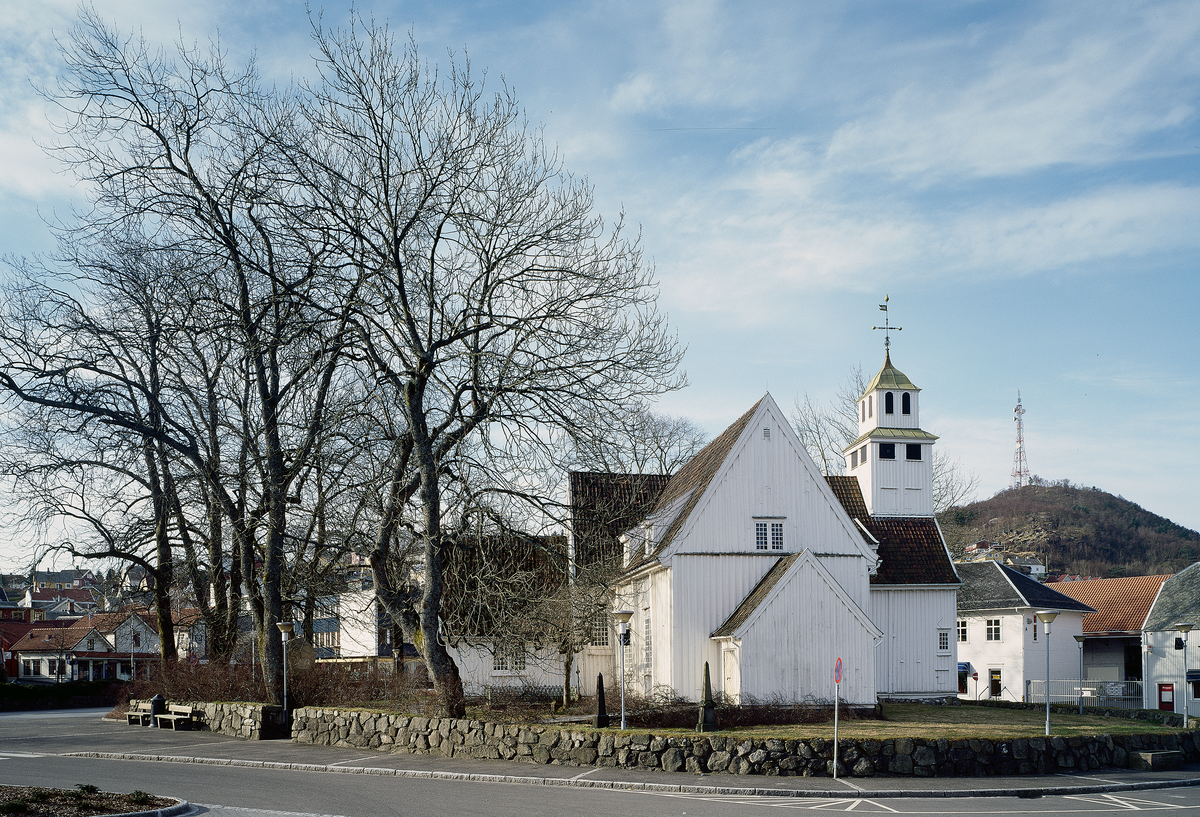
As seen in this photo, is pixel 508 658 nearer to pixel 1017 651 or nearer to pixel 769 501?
pixel 769 501

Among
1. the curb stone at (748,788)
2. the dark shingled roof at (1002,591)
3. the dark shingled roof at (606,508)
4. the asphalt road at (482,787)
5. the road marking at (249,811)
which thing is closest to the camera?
the road marking at (249,811)

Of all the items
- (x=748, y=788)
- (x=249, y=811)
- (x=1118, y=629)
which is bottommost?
(x=1118, y=629)

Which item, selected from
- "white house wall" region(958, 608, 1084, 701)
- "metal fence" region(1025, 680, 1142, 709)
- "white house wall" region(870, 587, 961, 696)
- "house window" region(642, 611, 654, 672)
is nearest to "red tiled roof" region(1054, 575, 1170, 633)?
"white house wall" region(958, 608, 1084, 701)

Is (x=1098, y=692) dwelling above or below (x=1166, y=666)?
below

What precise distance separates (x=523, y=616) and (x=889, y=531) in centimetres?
1877

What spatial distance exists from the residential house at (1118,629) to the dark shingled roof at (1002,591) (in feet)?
11.0

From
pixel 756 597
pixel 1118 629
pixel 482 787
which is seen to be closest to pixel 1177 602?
pixel 1118 629

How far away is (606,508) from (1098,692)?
36654 millimetres

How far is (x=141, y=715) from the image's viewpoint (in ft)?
103

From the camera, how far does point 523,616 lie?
25375 mm

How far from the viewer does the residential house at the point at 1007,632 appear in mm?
50750

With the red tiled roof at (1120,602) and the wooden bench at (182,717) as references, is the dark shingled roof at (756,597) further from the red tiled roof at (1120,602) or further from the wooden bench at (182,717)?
the red tiled roof at (1120,602)

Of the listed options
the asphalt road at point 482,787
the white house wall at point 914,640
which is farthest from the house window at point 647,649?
the asphalt road at point 482,787

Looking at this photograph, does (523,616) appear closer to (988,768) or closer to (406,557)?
(406,557)
